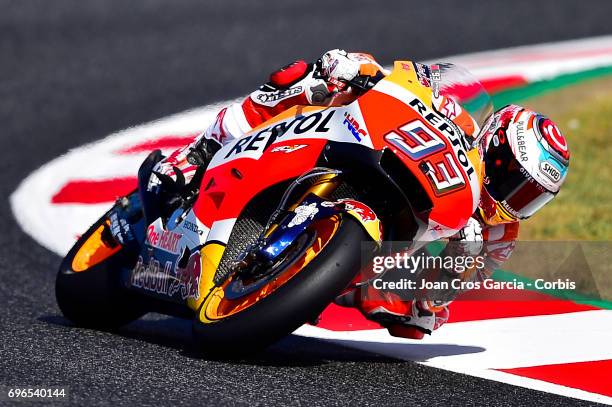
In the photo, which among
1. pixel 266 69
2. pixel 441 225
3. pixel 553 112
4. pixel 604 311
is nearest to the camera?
pixel 441 225

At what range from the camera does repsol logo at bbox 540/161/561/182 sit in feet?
16.6

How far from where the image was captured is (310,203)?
4.91 m

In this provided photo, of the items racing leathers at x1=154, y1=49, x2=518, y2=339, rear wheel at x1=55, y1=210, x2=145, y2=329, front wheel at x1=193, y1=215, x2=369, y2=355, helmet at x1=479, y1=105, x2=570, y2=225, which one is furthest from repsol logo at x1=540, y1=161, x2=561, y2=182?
rear wheel at x1=55, y1=210, x2=145, y2=329

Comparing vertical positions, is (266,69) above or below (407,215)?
below

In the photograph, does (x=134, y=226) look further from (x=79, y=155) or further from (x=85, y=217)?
(x=79, y=155)

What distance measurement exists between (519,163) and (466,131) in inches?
12.2

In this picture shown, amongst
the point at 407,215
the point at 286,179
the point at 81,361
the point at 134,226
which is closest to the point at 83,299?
the point at 134,226

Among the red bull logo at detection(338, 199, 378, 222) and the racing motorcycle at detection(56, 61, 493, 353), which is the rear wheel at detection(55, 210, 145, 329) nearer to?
the racing motorcycle at detection(56, 61, 493, 353)

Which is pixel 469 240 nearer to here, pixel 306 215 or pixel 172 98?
pixel 306 215

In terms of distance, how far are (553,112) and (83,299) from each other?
6044 millimetres

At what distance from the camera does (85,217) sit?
8.20m

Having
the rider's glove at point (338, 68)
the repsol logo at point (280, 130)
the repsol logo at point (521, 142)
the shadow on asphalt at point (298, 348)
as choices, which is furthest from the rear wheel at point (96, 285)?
the repsol logo at point (521, 142)

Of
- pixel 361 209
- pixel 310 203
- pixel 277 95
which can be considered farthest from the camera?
pixel 277 95

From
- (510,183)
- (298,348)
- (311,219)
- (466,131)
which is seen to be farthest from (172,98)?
(311,219)
